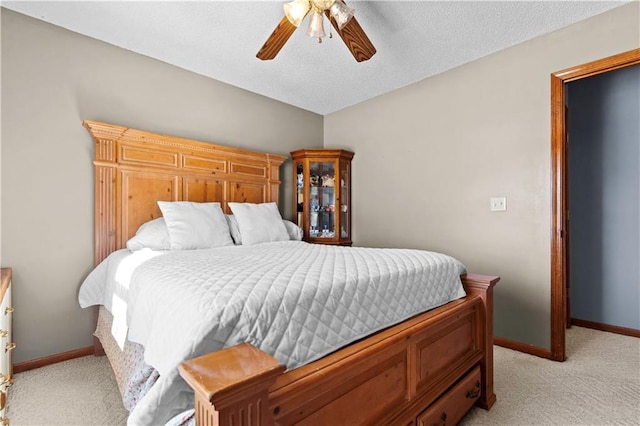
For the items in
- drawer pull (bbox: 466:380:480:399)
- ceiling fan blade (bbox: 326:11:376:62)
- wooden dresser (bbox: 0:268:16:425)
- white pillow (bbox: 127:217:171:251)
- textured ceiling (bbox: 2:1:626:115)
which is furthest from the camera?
white pillow (bbox: 127:217:171:251)

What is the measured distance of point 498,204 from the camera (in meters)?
2.71

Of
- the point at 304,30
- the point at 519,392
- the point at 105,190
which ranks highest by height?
the point at 304,30

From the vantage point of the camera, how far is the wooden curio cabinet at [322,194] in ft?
12.3

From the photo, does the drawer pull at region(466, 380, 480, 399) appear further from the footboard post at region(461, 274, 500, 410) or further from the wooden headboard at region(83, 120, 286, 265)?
the wooden headboard at region(83, 120, 286, 265)

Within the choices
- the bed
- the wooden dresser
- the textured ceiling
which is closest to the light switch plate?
the bed

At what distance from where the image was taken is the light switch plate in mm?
2672

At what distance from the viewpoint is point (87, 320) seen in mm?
2467

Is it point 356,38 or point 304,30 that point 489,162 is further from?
point 304,30

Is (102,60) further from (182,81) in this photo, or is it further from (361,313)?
(361,313)

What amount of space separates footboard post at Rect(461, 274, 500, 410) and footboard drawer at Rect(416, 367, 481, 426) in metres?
0.08

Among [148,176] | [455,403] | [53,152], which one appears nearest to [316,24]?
[148,176]

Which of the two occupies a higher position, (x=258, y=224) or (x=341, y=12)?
(x=341, y=12)

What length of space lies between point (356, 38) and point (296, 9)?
0.45m

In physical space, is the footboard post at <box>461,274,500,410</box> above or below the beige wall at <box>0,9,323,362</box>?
below
